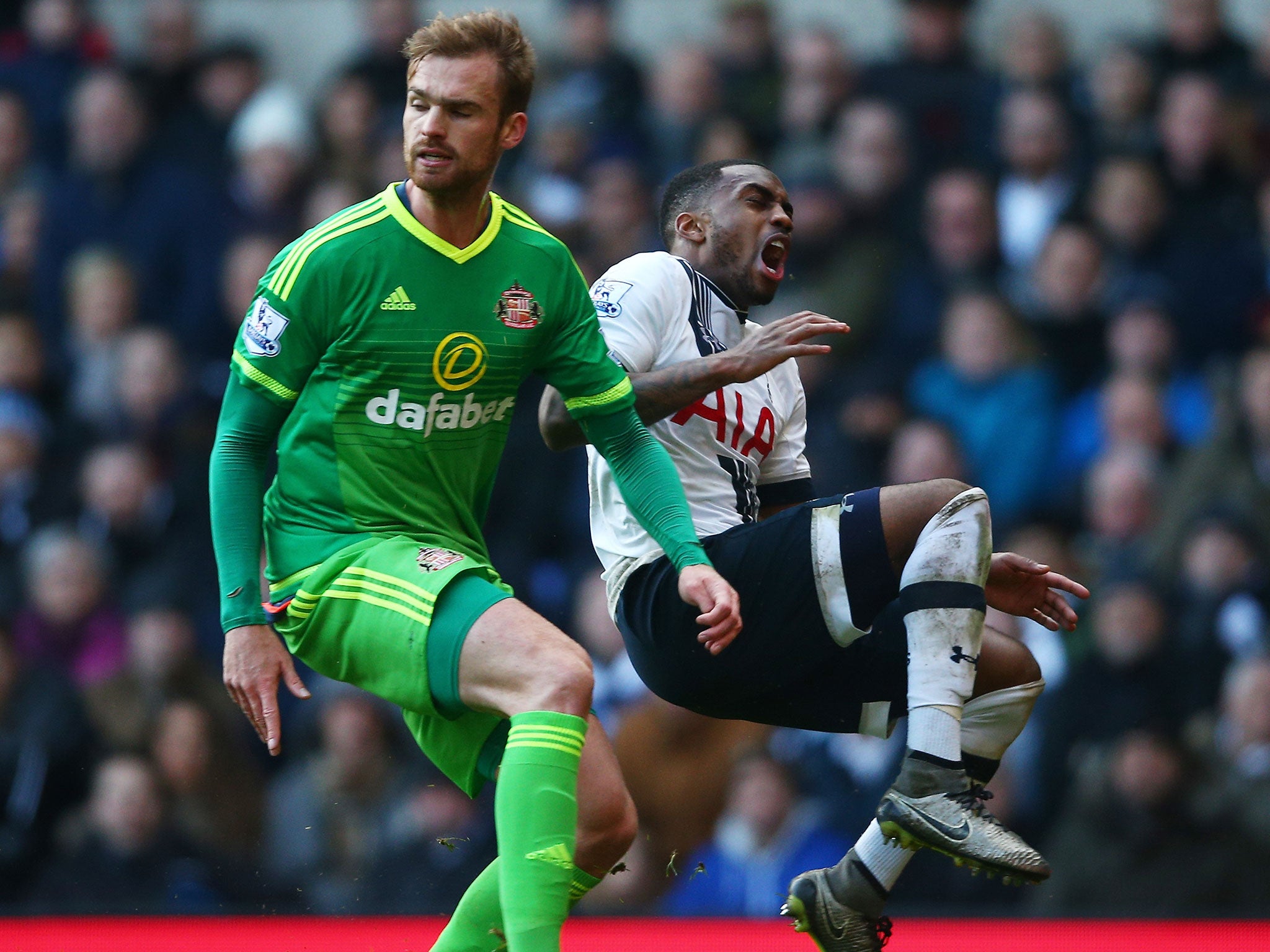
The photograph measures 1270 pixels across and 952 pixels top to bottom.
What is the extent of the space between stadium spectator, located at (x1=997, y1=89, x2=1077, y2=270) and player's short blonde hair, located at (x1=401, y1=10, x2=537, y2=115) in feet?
12.8

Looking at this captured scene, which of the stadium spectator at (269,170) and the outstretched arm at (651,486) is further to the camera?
the stadium spectator at (269,170)

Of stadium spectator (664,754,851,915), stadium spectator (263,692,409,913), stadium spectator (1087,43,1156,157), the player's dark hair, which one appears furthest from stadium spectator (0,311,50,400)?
stadium spectator (1087,43,1156,157)

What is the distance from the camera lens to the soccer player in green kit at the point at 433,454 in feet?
11.0

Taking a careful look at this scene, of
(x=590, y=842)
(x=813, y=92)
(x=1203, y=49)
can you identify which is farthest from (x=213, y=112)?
(x=590, y=842)

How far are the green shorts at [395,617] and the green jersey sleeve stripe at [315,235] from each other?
0.56 m

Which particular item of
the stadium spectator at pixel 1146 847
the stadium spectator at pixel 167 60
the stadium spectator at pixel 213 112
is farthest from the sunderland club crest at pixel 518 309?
the stadium spectator at pixel 167 60

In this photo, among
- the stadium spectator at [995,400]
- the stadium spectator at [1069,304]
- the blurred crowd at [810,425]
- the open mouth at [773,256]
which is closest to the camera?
the open mouth at [773,256]

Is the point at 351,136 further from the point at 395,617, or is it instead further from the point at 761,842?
the point at 395,617

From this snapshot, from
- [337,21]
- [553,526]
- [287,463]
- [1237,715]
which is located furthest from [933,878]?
[337,21]

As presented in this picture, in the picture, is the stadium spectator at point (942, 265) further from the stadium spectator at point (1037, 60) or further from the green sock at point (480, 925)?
the green sock at point (480, 925)

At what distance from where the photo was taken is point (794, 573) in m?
3.75

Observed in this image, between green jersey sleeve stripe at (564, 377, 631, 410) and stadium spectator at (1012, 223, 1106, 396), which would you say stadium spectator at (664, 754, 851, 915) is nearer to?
stadium spectator at (1012, 223, 1106, 396)

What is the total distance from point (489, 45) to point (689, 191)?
34.5 inches

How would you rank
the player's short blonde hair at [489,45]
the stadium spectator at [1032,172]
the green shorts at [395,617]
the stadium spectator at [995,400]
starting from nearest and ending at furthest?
1. the green shorts at [395,617]
2. the player's short blonde hair at [489,45]
3. the stadium spectator at [995,400]
4. the stadium spectator at [1032,172]
